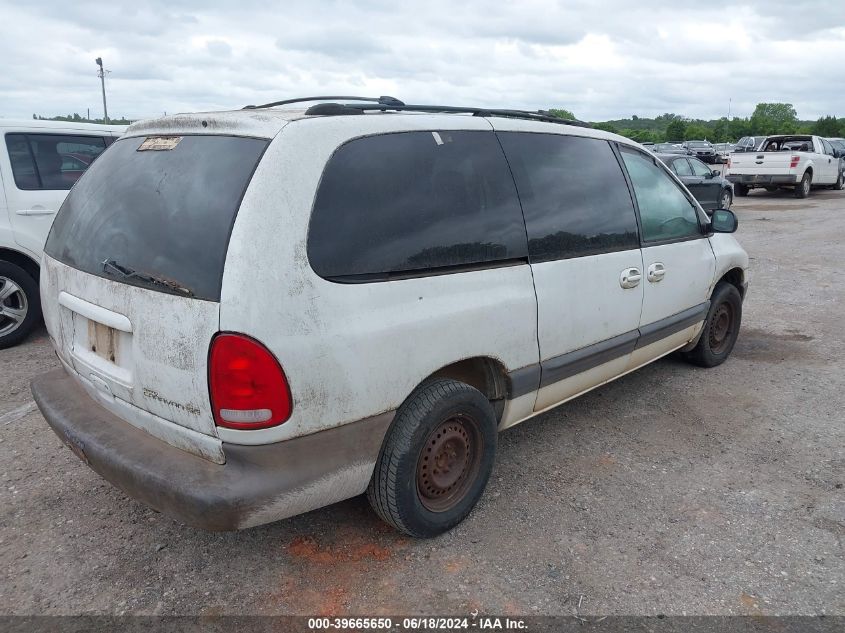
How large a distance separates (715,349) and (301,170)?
3.95m

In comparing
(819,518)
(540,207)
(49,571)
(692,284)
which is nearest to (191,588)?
(49,571)

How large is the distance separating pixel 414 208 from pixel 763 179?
19.1m

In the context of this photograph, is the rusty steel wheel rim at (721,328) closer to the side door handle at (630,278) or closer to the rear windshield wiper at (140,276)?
the side door handle at (630,278)

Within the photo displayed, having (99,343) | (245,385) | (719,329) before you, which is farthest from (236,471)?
(719,329)

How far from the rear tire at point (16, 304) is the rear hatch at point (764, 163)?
18.5m

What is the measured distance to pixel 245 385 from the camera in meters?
2.13

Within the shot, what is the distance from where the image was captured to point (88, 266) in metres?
2.63

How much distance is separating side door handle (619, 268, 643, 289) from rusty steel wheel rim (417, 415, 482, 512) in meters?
1.28

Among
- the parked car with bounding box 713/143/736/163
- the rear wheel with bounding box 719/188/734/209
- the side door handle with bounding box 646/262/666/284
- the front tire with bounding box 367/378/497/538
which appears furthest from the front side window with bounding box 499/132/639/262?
the parked car with bounding box 713/143/736/163

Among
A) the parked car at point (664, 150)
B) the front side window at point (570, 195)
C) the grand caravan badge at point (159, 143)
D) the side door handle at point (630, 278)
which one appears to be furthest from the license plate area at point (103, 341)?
the parked car at point (664, 150)

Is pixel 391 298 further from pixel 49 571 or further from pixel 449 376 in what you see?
pixel 49 571

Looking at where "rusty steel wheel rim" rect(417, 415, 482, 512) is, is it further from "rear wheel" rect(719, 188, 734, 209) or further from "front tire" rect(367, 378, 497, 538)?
"rear wheel" rect(719, 188, 734, 209)

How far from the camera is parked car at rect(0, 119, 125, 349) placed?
5.46 metres

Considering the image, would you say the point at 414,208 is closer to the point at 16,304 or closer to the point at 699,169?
the point at 16,304
